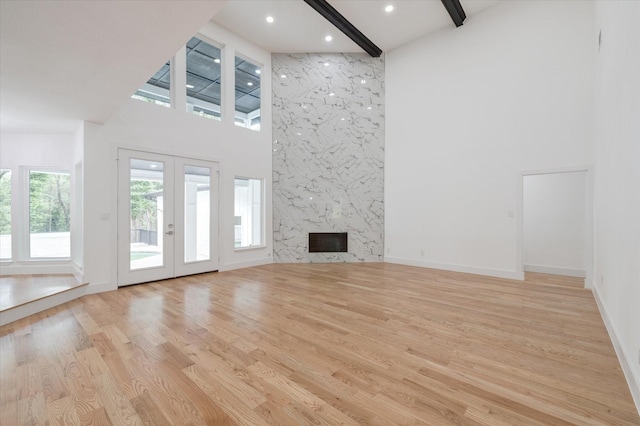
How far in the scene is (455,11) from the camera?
582 cm

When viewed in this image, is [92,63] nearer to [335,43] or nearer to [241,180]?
[241,180]

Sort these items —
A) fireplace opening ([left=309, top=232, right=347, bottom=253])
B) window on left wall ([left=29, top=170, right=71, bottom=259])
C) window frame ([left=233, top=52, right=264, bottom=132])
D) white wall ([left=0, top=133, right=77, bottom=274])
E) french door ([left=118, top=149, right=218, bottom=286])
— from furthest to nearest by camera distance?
fireplace opening ([left=309, top=232, right=347, bottom=253])
window frame ([left=233, top=52, right=264, bottom=132])
window on left wall ([left=29, top=170, right=71, bottom=259])
white wall ([left=0, top=133, right=77, bottom=274])
french door ([left=118, top=149, right=218, bottom=286])

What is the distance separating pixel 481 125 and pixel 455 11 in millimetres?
2386

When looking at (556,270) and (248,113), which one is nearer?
(556,270)

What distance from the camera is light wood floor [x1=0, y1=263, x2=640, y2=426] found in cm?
180

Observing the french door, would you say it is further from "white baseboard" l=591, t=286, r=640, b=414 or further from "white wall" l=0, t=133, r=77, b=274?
"white baseboard" l=591, t=286, r=640, b=414

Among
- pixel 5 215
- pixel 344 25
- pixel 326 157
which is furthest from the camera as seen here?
pixel 326 157

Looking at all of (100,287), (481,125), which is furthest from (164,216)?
(481,125)

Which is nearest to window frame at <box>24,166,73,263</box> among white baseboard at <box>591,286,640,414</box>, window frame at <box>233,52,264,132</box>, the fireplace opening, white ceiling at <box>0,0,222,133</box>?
white ceiling at <box>0,0,222,133</box>

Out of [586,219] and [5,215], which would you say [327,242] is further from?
[5,215]

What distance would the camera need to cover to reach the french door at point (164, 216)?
496 centimetres

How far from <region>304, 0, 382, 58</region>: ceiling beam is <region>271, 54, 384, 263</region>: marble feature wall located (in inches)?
15.4

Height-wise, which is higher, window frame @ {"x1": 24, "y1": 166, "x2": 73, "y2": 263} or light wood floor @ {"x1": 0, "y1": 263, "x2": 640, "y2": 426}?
window frame @ {"x1": 24, "y1": 166, "x2": 73, "y2": 263}

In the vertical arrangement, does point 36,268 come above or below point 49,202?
below
